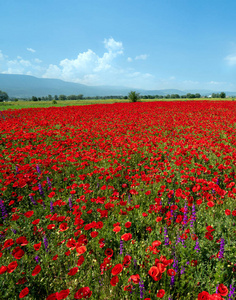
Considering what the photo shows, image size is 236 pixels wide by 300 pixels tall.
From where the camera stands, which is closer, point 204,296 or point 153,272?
point 204,296

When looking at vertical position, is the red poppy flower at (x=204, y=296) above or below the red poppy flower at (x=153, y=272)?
below

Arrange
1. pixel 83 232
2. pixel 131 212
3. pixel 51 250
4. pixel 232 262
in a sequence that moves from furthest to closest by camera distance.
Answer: pixel 131 212, pixel 83 232, pixel 51 250, pixel 232 262

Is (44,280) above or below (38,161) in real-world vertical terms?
below

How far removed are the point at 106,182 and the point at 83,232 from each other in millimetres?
1698

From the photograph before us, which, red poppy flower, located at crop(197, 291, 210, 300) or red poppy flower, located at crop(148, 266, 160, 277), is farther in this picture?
red poppy flower, located at crop(148, 266, 160, 277)

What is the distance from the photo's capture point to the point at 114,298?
1.91 meters

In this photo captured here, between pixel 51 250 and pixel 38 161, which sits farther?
pixel 38 161

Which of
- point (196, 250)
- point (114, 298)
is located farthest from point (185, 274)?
point (114, 298)

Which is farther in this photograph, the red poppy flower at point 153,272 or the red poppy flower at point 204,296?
the red poppy flower at point 153,272

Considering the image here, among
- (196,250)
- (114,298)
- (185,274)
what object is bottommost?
(114,298)

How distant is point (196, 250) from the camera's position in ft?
6.97

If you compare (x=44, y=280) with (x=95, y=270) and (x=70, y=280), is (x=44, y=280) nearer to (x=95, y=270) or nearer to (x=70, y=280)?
(x=70, y=280)

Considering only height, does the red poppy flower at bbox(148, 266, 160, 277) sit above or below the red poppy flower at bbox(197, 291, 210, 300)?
above

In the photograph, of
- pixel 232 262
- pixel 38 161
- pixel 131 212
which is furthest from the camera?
pixel 38 161
